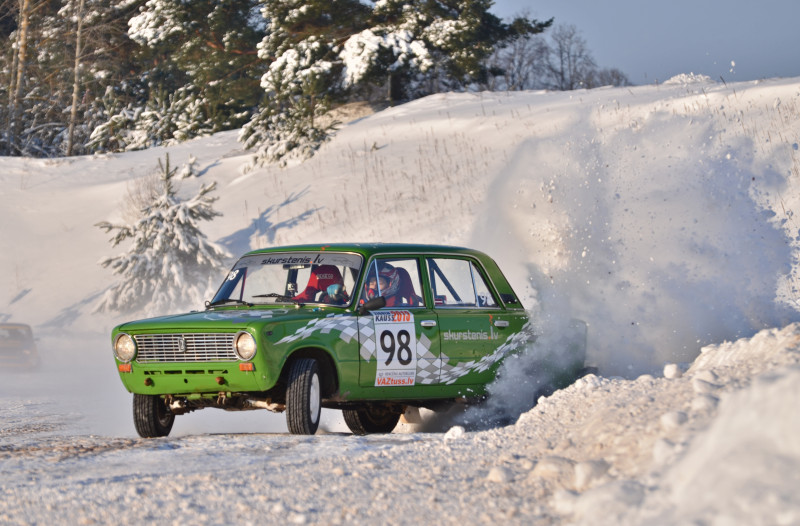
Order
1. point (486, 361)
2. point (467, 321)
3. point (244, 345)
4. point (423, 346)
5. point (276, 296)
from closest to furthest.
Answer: point (244, 345)
point (423, 346)
point (276, 296)
point (467, 321)
point (486, 361)

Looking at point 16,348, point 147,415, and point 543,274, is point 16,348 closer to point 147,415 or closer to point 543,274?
point 543,274

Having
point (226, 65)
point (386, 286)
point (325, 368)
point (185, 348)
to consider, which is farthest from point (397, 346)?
point (226, 65)

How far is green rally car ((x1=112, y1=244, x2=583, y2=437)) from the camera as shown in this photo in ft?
26.6

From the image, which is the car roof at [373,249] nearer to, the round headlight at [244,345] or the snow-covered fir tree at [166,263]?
the round headlight at [244,345]

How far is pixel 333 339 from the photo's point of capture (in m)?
8.45

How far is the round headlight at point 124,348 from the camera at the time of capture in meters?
8.45

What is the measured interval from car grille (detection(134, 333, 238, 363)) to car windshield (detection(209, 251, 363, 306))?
41.8 inches

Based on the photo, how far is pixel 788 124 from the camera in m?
24.2

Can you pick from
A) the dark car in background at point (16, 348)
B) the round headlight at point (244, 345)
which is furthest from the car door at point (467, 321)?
the dark car in background at point (16, 348)

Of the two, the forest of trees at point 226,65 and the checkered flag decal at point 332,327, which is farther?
the forest of trees at point 226,65

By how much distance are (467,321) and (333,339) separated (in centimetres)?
153

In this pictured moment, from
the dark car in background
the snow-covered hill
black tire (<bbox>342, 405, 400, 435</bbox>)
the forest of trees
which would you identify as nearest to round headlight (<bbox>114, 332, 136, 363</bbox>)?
the snow-covered hill

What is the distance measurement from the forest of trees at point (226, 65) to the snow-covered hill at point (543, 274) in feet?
5.20

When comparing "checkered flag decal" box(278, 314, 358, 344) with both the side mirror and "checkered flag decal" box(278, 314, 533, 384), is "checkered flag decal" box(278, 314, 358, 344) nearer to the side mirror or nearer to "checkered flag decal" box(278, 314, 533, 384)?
"checkered flag decal" box(278, 314, 533, 384)
